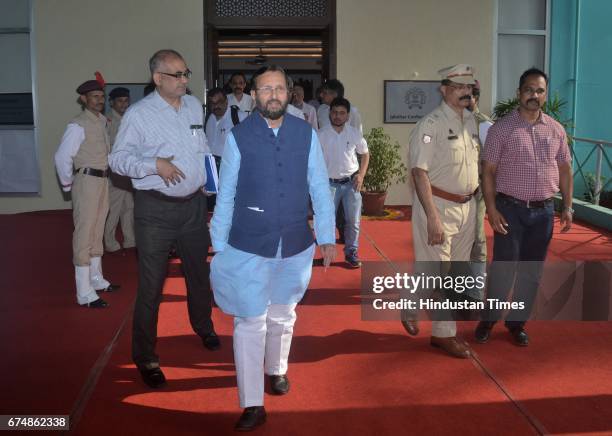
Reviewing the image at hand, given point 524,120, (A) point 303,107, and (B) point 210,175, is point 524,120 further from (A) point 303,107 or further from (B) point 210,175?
(A) point 303,107

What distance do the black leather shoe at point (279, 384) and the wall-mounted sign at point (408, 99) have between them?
794 centimetres

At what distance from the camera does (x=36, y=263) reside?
7562 mm

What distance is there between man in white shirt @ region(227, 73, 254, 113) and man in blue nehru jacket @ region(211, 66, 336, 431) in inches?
197

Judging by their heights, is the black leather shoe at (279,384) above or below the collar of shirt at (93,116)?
below

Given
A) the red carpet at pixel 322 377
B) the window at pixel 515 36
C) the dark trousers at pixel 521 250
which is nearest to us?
the red carpet at pixel 322 377

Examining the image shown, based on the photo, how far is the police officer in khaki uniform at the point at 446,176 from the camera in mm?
4527

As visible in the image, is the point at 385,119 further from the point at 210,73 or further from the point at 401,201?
the point at 210,73

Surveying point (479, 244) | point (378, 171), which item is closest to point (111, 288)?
point (479, 244)

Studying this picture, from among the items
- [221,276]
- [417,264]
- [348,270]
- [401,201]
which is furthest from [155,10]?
[221,276]

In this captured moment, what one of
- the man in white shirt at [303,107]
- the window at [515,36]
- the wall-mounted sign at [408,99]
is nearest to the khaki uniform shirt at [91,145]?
the man in white shirt at [303,107]

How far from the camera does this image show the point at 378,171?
1074 centimetres

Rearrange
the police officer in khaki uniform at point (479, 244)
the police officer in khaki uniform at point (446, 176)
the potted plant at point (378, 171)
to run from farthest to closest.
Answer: the potted plant at point (378, 171) → the police officer in khaki uniform at point (479, 244) → the police officer in khaki uniform at point (446, 176)

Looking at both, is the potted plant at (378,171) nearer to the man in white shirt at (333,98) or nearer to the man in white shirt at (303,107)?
the man in white shirt at (303,107)

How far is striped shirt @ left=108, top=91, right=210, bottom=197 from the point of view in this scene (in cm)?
408
